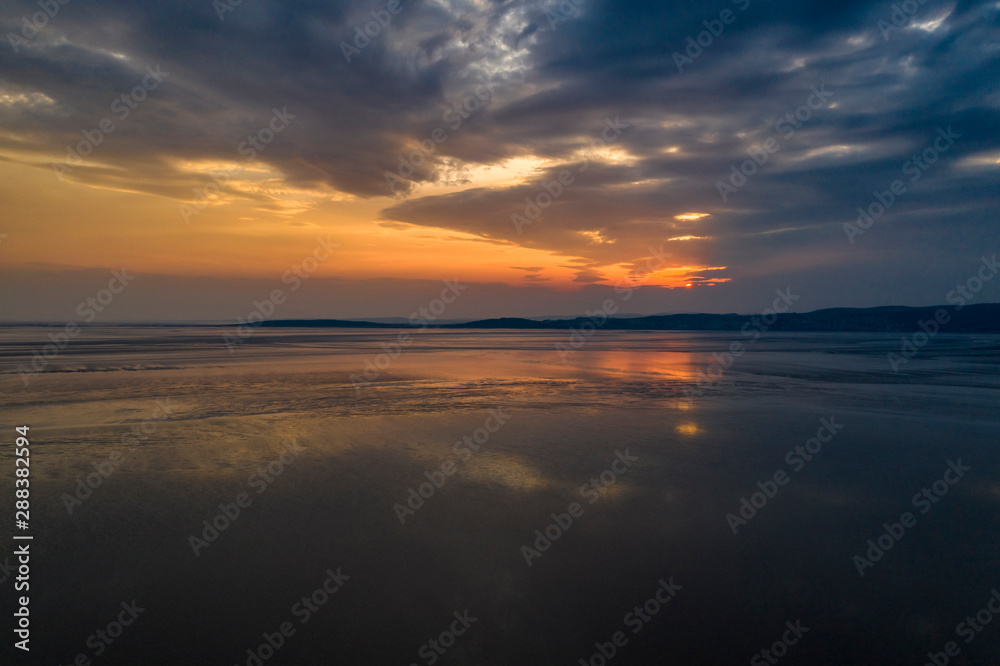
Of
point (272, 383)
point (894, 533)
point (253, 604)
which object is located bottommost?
point (894, 533)

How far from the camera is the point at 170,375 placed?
20766 millimetres

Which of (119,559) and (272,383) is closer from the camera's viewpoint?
(119,559)

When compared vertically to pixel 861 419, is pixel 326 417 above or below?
above

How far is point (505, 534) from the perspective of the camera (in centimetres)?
635

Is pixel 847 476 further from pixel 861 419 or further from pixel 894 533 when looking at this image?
pixel 861 419

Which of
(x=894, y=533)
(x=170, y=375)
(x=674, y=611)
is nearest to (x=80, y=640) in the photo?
(x=674, y=611)

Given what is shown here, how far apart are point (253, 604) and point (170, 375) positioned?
19.0 metres

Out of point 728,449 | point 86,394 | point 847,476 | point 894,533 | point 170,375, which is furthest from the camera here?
point 170,375

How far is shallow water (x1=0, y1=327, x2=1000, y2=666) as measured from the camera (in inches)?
176

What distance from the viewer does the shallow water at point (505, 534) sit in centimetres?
447

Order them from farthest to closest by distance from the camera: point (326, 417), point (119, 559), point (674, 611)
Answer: point (326, 417), point (119, 559), point (674, 611)

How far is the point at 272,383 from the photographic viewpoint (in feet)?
62.5

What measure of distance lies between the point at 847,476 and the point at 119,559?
10.0 m

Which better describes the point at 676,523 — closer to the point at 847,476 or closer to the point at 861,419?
the point at 847,476
